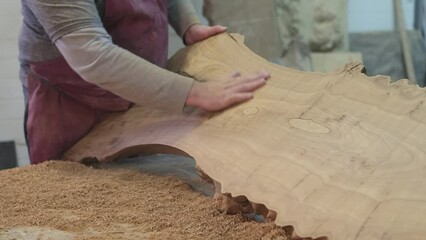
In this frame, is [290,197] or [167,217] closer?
[290,197]

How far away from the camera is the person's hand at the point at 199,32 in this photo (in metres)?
1.75

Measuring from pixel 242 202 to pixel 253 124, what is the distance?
0.17m

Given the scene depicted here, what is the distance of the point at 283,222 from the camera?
1025 mm

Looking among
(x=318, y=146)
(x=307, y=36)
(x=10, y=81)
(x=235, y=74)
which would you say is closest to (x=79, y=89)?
(x=235, y=74)

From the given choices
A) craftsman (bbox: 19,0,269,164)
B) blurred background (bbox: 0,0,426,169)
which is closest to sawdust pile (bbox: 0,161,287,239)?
craftsman (bbox: 19,0,269,164)

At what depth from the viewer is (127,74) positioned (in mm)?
1467

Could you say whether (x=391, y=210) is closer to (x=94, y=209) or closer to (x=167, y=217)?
(x=167, y=217)

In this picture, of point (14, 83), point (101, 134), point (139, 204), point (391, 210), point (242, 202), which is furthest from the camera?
point (14, 83)

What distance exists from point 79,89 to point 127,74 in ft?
1.26

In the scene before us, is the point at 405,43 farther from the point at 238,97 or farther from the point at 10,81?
the point at 238,97

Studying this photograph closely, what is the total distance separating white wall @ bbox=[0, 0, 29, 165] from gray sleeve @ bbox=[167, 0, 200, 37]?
1.26 m

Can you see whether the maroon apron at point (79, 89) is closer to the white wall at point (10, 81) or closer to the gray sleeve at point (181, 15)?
the gray sleeve at point (181, 15)

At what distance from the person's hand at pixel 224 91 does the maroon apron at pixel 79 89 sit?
1.23ft

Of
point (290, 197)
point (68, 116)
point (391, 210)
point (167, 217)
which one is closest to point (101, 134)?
point (68, 116)
